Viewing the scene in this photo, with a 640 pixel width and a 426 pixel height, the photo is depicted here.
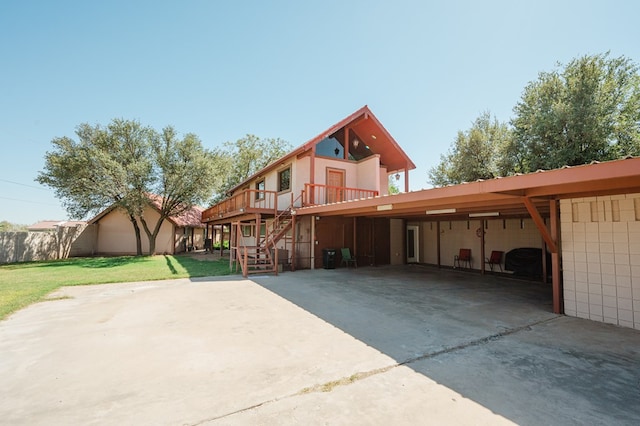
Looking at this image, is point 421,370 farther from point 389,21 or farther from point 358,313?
point 389,21

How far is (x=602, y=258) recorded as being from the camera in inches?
200

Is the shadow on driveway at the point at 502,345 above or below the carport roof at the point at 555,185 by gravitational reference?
below

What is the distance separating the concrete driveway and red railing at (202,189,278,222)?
20.8 ft

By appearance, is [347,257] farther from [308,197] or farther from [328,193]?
[308,197]

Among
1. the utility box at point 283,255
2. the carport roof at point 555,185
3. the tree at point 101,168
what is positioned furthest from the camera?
the tree at point 101,168

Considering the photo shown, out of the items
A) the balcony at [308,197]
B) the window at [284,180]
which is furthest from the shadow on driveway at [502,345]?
the window at [284,180]

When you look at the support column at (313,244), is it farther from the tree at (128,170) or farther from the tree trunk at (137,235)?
the tree trunk at (137,235)

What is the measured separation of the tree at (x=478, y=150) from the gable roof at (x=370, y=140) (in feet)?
22.9

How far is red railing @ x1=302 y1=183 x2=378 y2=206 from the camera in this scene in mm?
11914

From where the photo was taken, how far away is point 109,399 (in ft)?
8.42

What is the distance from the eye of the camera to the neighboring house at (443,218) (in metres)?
4.82

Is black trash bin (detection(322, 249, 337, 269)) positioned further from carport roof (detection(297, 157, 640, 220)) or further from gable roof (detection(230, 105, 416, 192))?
carport roof (detection(297, 157, 640, 220))

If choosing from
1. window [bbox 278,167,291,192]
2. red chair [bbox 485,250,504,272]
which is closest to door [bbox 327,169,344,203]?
window [bbox 278,167,291,192]

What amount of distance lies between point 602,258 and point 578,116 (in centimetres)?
1225
